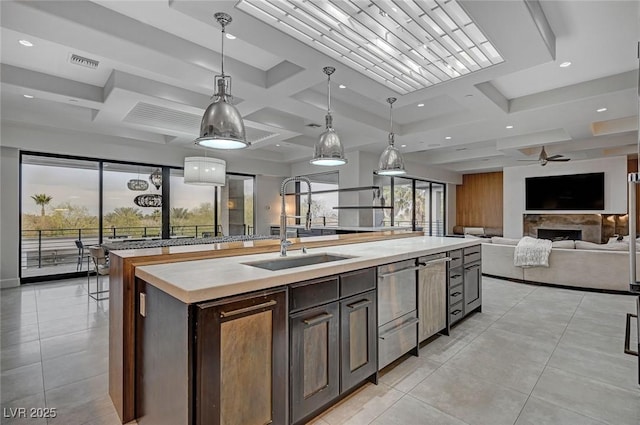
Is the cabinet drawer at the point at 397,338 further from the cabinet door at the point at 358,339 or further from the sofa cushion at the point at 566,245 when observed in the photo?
the sofa cushion at the point at 566,245

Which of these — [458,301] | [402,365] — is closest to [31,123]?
[402,365]

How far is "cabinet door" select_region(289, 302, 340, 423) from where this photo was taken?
172 centimetres

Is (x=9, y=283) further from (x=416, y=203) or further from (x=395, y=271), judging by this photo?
(x=416, y=203)

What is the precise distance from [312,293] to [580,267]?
522 cm

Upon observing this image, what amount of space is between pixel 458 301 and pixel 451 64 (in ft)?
7.94

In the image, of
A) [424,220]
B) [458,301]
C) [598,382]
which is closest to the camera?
[598,382]

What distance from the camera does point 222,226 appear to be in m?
8.28

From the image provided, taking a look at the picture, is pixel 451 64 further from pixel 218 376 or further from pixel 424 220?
pixel 424 220

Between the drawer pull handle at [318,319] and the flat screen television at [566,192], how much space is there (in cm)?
911

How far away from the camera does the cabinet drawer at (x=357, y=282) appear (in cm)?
203

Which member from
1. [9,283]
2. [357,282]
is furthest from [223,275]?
[9,283]

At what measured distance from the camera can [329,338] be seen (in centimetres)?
191

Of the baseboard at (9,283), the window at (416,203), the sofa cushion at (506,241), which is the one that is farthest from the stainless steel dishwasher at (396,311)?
the baseboard at (9,283)

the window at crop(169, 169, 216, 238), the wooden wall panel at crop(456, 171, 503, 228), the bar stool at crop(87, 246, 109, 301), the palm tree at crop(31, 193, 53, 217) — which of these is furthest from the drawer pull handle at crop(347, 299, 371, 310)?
the wooden wall panel at crop(456, 171, 503, 228)
